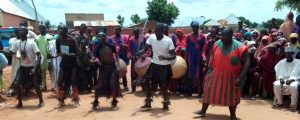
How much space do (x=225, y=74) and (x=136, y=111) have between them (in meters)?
2.10

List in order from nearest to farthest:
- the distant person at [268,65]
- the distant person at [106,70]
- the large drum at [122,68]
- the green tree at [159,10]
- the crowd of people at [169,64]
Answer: the crowd of people at [169,64], the distant person at [106,70], the distant person at [268,65], the large drum at [122,68], the green tree at [159,10]

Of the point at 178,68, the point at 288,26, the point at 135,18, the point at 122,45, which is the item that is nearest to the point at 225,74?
the point at 178,68

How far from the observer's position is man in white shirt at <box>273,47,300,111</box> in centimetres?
814

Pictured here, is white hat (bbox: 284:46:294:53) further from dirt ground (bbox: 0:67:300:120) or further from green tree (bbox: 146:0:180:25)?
green tree (bbox: 146:0:180:25)

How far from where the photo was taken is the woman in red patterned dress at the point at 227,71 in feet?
21.8

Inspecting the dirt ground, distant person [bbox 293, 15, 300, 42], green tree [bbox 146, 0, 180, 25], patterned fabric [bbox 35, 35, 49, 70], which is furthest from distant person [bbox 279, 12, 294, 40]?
green tree [bbox 146, 0, 180, 25]

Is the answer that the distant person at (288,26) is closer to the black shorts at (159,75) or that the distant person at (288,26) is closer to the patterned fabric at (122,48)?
the black shorts at (159,75)

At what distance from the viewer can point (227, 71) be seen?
6738 millimetres

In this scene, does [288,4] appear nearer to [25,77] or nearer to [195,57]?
[195,57]

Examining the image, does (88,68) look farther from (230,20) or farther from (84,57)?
(230,20)

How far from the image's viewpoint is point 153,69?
307 inches

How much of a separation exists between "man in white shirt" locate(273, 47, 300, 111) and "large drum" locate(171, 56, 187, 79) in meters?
2.13

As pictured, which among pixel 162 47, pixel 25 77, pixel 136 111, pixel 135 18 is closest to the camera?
pixel 162 47

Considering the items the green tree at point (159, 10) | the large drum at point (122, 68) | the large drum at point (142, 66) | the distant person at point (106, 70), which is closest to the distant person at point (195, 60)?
the large drum at point (142, 66)
